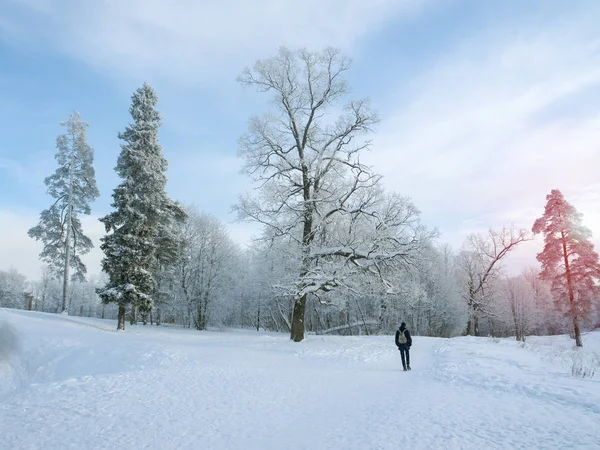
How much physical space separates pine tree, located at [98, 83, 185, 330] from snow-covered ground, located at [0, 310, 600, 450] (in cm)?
758

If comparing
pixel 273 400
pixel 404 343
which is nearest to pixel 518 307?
pixel 404 343

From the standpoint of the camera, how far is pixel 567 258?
32.3m

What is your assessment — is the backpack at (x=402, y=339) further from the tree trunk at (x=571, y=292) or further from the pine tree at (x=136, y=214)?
the tree trunk at (x=571, y=292)

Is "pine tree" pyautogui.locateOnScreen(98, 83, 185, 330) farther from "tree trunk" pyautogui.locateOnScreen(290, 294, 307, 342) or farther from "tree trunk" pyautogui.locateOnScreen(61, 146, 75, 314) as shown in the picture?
"tree trunk" pyautogui.locateOnScreen(290, 294, 307, 342)

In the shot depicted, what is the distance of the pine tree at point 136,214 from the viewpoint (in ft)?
76.8

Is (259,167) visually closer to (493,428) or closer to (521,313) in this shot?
(493,428)

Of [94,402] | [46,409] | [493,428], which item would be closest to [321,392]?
[493,428]

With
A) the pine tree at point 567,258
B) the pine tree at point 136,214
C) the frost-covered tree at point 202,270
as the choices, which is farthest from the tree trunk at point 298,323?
the pine tree at point 567,258

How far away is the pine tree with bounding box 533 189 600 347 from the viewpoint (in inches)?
1249

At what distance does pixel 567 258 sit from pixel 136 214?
37810mm

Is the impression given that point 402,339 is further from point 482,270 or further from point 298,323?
point 482,270

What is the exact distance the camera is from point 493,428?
645cm

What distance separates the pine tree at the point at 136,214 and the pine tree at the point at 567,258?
35.3 m

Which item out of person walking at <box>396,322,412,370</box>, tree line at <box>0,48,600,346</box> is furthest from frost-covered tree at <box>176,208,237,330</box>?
person walking at <box>396,322,412,370</box>
